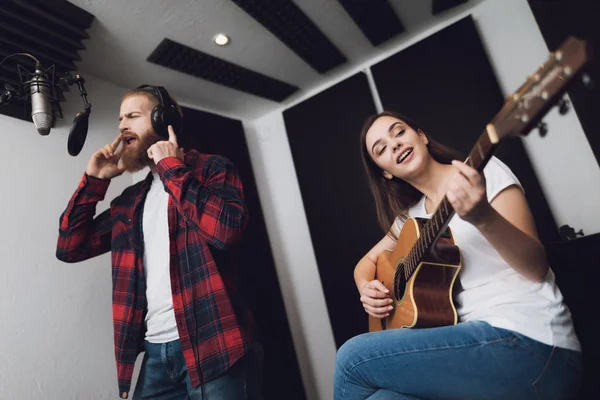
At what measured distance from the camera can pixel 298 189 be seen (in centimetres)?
328

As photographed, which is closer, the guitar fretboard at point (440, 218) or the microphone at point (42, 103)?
the guitar fretboard at point (440, 218)

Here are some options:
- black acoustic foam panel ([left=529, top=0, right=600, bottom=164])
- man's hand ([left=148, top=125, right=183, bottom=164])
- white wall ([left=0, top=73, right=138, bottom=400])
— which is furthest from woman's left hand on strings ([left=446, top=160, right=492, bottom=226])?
white wall ([left=0, top=73, right=138, bottom=400])

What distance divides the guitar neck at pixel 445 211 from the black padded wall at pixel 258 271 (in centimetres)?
168

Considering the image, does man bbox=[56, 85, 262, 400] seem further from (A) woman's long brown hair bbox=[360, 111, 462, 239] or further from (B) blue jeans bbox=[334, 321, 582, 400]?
(A) woman's long brown hair bbox=[360, 111, 462, 239]

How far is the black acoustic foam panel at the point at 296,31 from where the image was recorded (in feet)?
7.13

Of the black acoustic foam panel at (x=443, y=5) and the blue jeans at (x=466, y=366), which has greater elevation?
the black acoustic foam panel at (x=443, y=5)

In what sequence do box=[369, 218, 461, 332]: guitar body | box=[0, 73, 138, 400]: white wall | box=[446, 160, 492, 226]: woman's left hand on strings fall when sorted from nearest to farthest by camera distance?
box=[446, 160, 492, 226]: woman's left hand on strings → box=[369, 218, 461, 332]: guitar body → box=[0, 73, 138, 400]: white wall

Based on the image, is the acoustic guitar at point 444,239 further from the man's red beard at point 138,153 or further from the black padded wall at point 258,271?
the black padded wall at point 258,271

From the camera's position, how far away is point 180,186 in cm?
128

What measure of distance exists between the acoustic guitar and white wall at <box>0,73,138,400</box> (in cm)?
137

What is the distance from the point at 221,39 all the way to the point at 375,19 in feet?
3.48

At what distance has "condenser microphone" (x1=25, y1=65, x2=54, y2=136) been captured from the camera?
131 cm

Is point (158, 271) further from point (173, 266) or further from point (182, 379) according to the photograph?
point (182, 379)

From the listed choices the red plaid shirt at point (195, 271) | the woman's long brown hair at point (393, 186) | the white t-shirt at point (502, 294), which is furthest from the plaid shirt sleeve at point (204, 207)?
the white t-shirt at point (502, 294)
